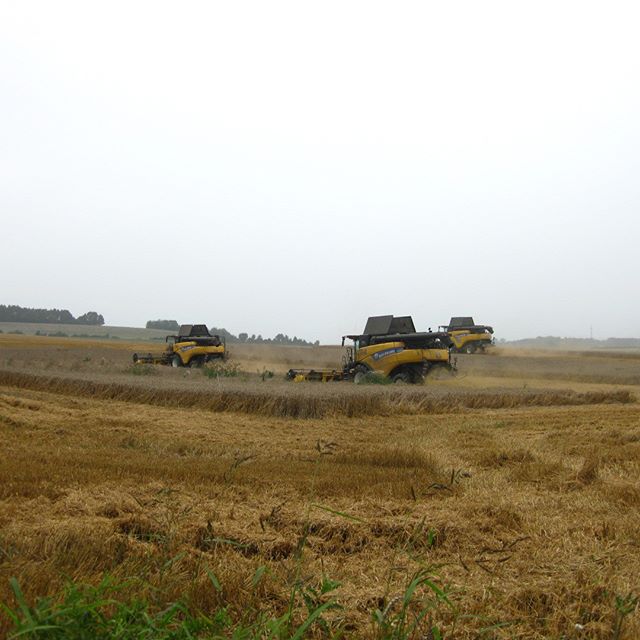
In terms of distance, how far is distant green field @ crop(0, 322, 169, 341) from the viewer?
86.8m

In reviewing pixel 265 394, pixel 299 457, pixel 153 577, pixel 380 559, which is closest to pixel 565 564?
pixel 380 559

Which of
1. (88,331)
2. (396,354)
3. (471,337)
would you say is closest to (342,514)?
(396,354)

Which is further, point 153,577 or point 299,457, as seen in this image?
point 299,457

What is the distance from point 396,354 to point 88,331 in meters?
79.3

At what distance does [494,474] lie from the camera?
8.23 metres

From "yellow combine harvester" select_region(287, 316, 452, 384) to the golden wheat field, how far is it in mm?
9199

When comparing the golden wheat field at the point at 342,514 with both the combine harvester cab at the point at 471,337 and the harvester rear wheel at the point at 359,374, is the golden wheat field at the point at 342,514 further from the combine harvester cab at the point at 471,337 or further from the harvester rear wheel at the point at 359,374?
the combine harvester cab at the point at 471,337

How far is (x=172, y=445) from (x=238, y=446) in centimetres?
108

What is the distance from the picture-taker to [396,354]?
23.6 meters

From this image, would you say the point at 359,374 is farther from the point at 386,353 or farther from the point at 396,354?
the point at 396,354

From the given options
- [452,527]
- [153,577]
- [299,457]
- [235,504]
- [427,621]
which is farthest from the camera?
[299,457]

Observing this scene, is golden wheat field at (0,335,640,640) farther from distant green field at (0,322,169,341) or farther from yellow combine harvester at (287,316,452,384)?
distant green field at (0,322,169,341)

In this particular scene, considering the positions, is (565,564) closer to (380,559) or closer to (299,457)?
(380,559)

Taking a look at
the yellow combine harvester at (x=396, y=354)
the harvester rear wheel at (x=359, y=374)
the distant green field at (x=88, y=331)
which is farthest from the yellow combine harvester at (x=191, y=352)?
the distant green field at (x=88, y=331)
